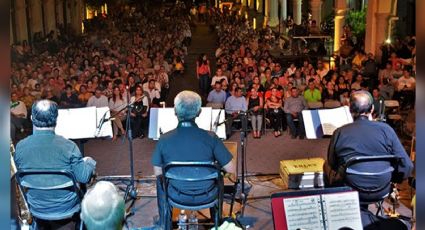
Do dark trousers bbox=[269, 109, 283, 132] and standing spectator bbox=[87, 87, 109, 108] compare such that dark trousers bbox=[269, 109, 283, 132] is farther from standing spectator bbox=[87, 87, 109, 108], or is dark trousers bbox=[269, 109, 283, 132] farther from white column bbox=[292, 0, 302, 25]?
white column bbox=[292, 0, 302, 25]

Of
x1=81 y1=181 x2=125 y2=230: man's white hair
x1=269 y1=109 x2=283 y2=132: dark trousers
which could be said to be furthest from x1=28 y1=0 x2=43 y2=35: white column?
x1=81 y1=181 x2=125 y2=230: man's white hair

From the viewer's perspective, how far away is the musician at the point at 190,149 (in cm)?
475

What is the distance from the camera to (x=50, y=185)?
426cm

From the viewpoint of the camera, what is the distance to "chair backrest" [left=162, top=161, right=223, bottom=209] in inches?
181

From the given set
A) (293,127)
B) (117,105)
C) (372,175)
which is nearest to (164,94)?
(117,105)

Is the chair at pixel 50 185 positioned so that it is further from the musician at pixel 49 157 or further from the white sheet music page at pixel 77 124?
the white sheet music page at pixel 77 124

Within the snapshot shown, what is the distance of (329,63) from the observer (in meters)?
18.8

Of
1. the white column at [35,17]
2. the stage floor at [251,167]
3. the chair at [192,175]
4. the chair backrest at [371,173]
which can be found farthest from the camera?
the white column at [35,17]

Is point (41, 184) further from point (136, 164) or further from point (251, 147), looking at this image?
point (251, 147)

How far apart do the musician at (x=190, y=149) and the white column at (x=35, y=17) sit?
70.0ft

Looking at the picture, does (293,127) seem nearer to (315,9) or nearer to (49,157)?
(49,157)

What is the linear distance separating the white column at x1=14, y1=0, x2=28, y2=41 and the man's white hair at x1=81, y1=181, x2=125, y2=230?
19.9 meters

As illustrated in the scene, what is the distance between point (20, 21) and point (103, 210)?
2095 centimetres

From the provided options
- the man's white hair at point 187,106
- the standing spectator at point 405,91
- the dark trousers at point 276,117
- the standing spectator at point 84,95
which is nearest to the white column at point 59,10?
the standing spectator at point 84,95
